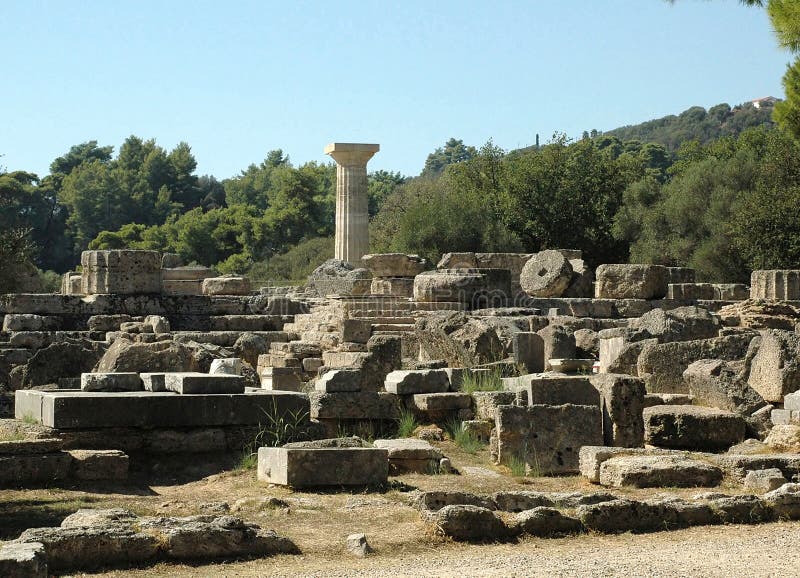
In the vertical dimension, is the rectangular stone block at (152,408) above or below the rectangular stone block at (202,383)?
below

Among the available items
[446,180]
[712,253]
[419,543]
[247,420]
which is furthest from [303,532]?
[446,180]

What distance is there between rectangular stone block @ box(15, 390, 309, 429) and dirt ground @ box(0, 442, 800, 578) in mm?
595

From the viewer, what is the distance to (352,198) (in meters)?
33.9

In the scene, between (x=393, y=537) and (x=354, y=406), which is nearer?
(x=393, y=537)

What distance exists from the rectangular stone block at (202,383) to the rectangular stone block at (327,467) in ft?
4.42

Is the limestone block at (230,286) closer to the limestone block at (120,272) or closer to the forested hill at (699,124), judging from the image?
the limestone block at (120,272)

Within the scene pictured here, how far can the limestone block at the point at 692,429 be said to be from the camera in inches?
412

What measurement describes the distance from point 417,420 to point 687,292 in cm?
1311

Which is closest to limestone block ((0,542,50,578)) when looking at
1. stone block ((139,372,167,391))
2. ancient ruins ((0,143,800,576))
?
ancient ruins ((0,143,800,576))

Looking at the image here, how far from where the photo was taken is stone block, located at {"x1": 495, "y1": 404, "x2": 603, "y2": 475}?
9.97 m

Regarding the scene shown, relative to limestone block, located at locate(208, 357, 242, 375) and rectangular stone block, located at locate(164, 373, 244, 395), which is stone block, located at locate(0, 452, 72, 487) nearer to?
rectangular stone block, located at locate(164, 373, 244, 395)

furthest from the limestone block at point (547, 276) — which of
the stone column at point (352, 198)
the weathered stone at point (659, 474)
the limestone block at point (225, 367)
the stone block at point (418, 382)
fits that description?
the weathered stone at point (659, 474)

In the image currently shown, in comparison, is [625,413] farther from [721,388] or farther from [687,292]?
[687,292]

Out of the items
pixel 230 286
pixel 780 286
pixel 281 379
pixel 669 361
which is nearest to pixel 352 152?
pixel 230 286
